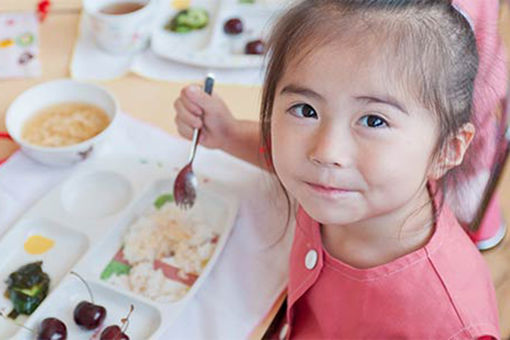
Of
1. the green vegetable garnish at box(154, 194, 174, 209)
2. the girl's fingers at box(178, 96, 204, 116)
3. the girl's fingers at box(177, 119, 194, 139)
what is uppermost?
the girl's fingers at box(178, 96, 204, 116)

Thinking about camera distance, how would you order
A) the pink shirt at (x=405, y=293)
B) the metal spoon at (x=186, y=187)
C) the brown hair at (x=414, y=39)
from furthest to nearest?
1. the metal spoon at (x=186, y=187)
2. the pink shirt at (x=405, y=293)
3. the brown hair at (x=414, y=39)

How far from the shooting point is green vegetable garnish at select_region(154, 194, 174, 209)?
0.97 m

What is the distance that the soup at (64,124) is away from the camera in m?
1.01

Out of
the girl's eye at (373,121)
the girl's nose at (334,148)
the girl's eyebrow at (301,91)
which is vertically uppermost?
the girl's eyebrow at (301,91)

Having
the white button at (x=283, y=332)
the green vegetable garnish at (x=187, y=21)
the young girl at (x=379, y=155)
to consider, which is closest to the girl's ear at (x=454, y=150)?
the young girl at (x=379, y=155)

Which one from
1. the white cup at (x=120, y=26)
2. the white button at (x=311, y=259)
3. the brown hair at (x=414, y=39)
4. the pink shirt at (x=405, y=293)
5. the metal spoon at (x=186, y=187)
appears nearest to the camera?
the brown hair at (x=414, y=39)

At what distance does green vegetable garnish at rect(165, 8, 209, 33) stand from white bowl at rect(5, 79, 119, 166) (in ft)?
0.78

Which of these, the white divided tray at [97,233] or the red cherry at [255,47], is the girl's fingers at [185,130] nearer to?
the white divided tray at [97,233]

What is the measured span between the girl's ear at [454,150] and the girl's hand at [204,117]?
1.21 feet

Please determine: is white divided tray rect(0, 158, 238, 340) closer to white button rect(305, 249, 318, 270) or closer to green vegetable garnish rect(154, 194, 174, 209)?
green vegetable garnish rect(154, 194, 174, 209)

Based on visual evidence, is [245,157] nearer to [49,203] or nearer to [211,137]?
[211,137]

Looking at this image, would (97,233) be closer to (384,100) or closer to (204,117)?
(204,117)

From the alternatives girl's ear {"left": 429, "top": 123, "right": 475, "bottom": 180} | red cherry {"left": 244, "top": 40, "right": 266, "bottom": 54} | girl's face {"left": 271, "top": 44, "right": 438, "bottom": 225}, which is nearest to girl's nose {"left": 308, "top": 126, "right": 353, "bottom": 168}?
girl's face {"left": 271, "top": 44, "right": 438, "bottom": 225}

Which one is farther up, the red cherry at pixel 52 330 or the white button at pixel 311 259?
the white button at pixel 311 259
